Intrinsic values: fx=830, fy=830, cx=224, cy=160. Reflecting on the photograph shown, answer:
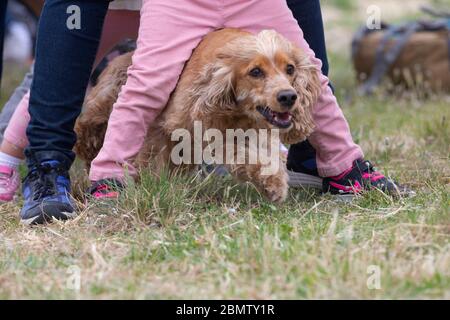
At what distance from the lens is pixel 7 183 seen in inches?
145

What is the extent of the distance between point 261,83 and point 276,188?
43 centimetres

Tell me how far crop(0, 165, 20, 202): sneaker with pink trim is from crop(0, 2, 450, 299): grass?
3.8 inches

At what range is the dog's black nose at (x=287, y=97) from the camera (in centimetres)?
310

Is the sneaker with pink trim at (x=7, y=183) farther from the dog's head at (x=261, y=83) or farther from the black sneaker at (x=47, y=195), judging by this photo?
the dog's head at (x=261, y=83)

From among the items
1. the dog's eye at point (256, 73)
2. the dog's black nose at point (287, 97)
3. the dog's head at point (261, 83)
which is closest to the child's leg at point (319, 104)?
the dog's head at point (261, 83)

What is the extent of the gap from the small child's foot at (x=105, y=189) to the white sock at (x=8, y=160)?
0.62m

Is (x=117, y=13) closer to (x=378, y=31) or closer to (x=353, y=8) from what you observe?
(x=378, y=31)

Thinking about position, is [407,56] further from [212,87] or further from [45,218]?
[45,218]

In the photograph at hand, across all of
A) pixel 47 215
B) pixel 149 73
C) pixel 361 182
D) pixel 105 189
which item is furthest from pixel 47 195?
pixel 361 182

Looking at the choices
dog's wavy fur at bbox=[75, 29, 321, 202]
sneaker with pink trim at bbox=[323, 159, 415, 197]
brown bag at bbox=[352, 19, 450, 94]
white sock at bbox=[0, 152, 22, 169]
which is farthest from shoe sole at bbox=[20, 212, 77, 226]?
brown bag at bbox=[352, 19, 450, 94]

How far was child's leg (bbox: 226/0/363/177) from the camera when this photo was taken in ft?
10.9

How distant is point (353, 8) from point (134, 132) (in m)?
9.30
